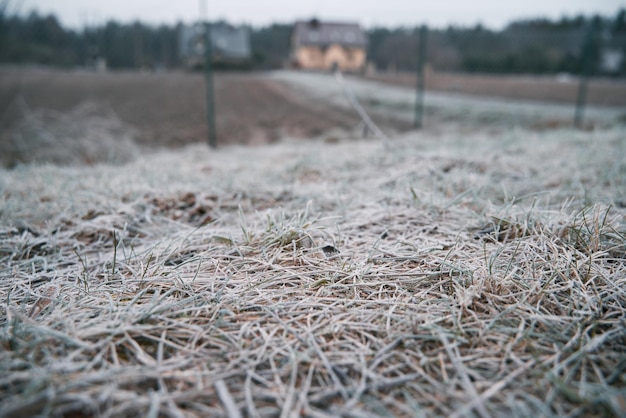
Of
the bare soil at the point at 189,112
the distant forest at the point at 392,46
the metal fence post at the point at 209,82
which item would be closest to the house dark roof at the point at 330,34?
the distant forest at the point at 392,46

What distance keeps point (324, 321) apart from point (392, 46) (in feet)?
106

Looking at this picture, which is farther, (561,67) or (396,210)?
(561,67)

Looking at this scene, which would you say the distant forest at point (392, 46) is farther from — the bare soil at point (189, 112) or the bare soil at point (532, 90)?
the bare soil at point (189, 112)

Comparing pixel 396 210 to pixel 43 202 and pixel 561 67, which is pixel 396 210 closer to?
pixel 43 202

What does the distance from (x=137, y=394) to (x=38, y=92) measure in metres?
14.4

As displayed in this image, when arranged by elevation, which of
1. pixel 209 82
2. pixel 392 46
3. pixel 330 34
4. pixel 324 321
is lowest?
pixel 324 321

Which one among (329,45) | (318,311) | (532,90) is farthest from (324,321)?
(329,45)

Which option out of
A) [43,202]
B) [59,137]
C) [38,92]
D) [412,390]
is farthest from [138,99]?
[412,390]

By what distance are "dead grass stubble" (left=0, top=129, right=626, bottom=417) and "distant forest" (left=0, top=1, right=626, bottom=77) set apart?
2.31 metres

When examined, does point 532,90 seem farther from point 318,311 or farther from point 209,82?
point 318,311

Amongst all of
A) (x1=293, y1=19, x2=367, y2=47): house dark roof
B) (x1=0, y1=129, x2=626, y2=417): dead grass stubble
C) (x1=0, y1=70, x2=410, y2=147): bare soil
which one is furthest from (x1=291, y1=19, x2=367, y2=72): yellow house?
(x1=0, y1=129, x2=626, y2=417): dead grass stubble

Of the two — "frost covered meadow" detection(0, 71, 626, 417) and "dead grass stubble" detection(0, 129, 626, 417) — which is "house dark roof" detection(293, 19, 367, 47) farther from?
"dead grass stubble" detection(0, 129, 626, 417)

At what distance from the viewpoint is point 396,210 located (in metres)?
1.61

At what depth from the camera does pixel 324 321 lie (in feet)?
3.07
